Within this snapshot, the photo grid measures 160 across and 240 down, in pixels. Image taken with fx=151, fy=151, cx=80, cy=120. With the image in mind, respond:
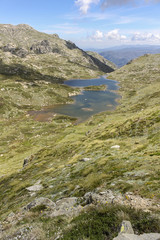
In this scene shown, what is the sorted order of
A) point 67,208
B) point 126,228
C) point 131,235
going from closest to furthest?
1. point 131,235
2. point 126,228
3. point 67,208

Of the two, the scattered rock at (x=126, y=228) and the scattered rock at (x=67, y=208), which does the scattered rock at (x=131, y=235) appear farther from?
the scattered rock at (x=67, y=208)

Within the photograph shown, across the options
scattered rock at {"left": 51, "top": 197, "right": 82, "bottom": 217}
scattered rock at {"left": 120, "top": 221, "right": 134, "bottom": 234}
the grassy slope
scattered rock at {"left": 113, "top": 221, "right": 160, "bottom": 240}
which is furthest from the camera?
the grassy slope

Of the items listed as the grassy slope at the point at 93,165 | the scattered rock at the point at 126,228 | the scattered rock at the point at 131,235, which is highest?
the scattered rock at the point at 131,235

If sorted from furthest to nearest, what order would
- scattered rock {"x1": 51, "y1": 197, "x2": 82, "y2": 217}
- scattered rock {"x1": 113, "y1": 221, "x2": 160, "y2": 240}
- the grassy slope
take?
the grassy slope, scattered rock {"x1": 51, "y1": 197, "x2": 82, "y2": 217}, scattered rock {"x1": 113, "y1": 221, "x2": 160, "y2": 240}

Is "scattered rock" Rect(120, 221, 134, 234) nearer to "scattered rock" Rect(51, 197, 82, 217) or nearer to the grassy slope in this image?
the grassy slope

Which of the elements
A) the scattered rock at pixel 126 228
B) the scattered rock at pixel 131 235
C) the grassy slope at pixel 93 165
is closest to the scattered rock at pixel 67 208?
the grassy slope at pixel 93 165

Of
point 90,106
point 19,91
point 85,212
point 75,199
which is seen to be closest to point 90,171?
point 75,199

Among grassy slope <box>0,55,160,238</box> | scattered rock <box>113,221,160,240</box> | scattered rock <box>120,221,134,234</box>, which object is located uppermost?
scattered rock <box>113,221,160,240</box>

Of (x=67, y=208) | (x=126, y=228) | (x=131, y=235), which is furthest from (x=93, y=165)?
(x=131, y=235)

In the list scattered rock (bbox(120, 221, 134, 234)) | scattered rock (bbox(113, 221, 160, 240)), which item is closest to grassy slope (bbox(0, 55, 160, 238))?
scattered rock (bbox(120, 221, 134, 234))

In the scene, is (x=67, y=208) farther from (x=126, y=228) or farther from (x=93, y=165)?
(x=93, y=165)

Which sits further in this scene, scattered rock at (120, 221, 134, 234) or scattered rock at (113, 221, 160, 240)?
scattered rock at (120, 221, 134, 234)

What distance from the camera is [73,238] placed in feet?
26.9

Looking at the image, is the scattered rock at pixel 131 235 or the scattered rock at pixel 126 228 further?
the scattered rock at pixel 126 228
